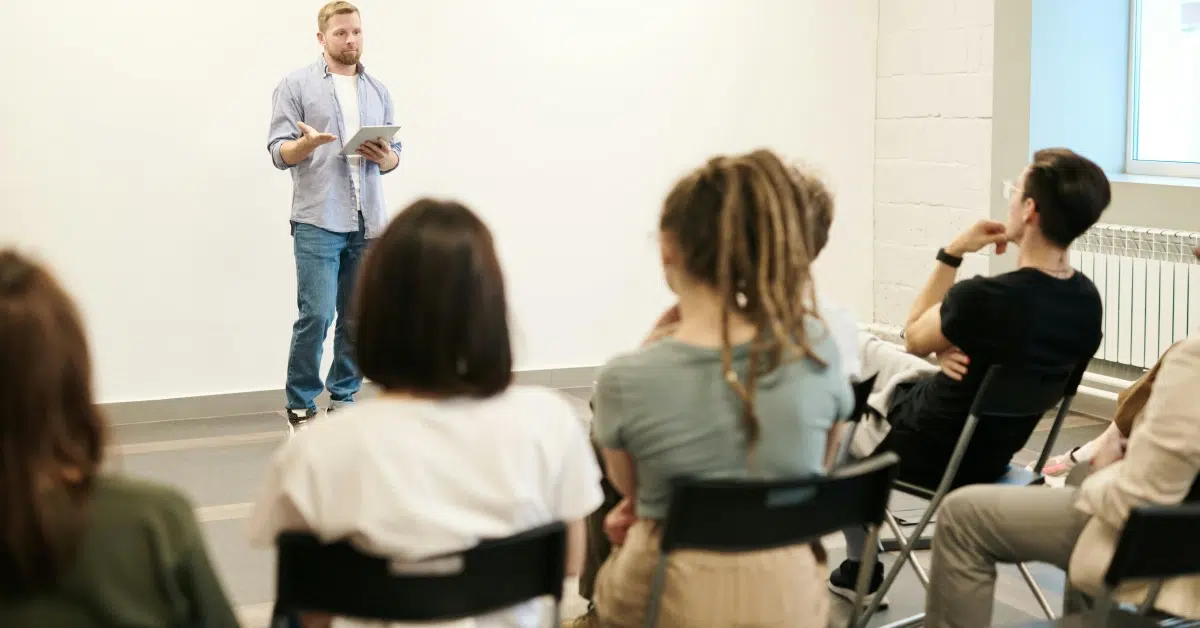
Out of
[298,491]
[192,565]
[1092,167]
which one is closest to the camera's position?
[192,565]

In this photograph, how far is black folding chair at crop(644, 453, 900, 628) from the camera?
173cm

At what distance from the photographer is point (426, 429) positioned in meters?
1.62


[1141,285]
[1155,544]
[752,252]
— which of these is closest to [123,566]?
[752,252]

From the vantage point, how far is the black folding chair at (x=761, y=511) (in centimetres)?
173

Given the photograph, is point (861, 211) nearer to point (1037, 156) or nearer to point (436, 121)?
point (436, 121)

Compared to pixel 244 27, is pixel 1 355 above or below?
below

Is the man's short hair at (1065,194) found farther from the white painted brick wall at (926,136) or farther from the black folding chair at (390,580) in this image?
the white painted brick wall at (926,136)

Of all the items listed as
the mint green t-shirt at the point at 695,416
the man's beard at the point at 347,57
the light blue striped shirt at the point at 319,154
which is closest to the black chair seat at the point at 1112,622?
the mint green t-shirt at the point at 695,416

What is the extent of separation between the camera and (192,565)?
4.85 ft

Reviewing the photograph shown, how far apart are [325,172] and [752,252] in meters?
3.11

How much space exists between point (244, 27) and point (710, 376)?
→ 3832 mm

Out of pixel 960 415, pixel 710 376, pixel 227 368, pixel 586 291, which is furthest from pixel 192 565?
pixel 586 291

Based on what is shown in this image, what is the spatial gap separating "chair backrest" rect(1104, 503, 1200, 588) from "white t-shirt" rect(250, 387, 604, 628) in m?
0.76

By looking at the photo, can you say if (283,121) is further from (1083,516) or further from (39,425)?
(39,425)
